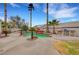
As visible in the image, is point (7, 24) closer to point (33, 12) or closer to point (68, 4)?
point (33, 12)

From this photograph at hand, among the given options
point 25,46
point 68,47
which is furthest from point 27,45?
point 68,47

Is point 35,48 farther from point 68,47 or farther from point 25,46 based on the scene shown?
point 68,47

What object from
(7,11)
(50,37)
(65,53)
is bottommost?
(65,53)

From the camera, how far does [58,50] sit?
107 inches

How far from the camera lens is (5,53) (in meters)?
2.70

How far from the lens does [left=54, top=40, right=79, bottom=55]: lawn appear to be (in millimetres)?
2709

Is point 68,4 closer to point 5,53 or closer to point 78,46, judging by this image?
point 78,46

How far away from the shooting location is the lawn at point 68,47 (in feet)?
8.89

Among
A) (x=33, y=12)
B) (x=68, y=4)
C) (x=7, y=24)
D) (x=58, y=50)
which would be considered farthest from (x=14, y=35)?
(x=68, y=4)

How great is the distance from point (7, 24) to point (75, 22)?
0.89m

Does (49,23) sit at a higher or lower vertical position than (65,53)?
higher

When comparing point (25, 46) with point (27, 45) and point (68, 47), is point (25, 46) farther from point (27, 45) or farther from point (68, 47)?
point (68, 47)

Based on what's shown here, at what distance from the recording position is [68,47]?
2730 millimetres

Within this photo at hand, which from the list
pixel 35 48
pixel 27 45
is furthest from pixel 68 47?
pixel 27 45
